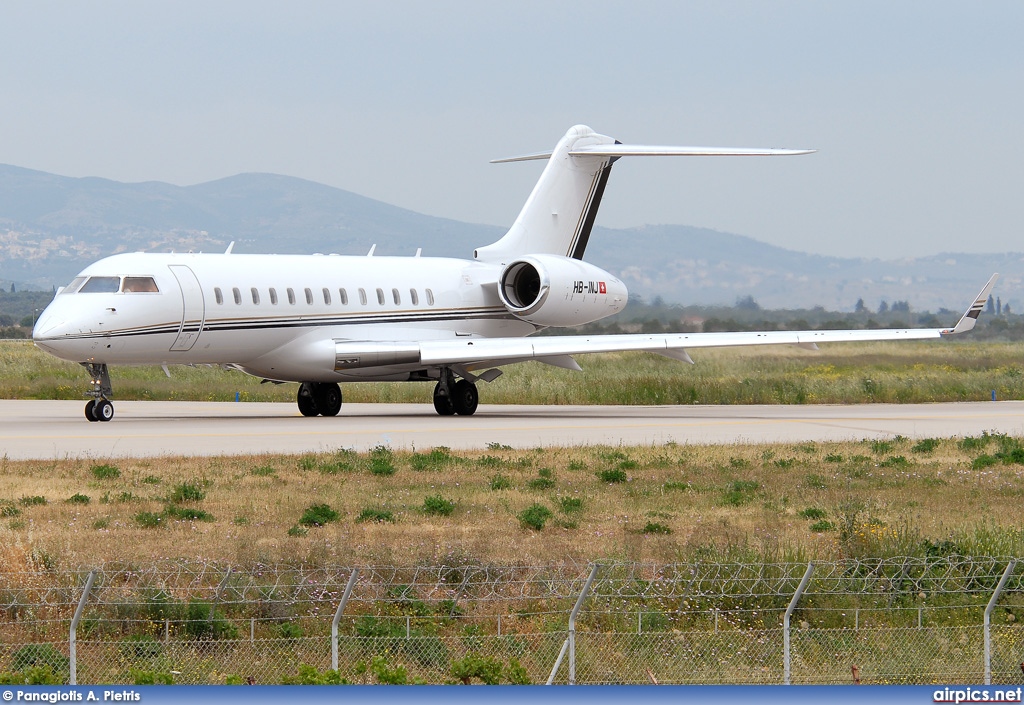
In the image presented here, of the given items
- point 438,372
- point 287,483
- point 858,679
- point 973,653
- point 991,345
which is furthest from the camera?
point 991,345

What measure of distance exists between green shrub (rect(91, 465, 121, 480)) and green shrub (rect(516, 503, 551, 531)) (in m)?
6.19

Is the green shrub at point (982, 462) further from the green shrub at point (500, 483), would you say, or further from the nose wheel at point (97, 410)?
the nose wheel at point (97, 410)

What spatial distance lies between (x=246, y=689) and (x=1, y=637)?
525cm

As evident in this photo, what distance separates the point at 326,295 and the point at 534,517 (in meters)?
16.9

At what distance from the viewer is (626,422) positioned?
31906 millimetres

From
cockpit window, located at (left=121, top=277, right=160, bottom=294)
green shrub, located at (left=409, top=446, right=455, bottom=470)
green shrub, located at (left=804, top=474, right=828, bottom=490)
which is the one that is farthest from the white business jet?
green shrub, located at (left=804, top=474, right=828, bottom=490)

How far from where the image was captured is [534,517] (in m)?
16.3

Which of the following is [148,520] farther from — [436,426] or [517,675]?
[436,426]

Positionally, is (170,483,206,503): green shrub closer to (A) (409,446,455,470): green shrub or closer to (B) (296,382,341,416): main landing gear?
(A) (409,446,455,470): green shrub

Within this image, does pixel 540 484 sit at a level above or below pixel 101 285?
below

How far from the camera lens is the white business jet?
28875 millimetres

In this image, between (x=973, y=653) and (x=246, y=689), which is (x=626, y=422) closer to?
(x=973, y=653)

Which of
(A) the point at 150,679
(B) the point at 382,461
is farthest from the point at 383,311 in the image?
(A) the point at 150,679

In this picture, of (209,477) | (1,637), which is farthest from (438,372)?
(1,637)
